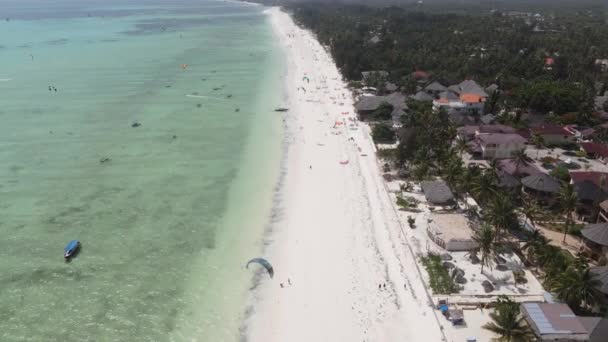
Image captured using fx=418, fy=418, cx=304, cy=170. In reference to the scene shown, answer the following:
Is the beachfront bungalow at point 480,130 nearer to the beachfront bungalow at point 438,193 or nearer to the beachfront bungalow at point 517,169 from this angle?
the beachfront bungalow at point 517,169

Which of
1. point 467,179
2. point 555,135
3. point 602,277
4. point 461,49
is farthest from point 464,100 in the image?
point 461,49

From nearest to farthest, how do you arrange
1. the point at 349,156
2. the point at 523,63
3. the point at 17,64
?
the point at 349,156 < the point at 523,63 < the point at 17,64

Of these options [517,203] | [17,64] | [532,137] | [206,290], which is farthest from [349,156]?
[17,64]

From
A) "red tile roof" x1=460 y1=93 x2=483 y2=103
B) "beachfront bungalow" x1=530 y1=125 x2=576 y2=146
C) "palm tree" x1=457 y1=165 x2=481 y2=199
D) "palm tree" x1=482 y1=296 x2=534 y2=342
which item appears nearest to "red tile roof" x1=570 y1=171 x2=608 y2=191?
"palm tree" x1=457 y1=165 x2=481 y2=199

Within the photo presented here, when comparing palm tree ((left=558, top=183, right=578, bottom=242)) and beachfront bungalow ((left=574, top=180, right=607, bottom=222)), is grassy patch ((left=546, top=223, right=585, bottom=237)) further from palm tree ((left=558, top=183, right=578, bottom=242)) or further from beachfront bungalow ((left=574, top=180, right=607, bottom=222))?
beachfront bungalow ((left=574, top=180, right=607, bottom=222))

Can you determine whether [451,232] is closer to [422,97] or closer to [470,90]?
[422,97]

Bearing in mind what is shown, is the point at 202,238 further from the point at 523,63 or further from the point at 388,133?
the point at 523,63

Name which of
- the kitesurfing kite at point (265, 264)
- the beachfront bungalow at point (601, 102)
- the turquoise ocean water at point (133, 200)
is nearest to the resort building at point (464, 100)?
the beachfront bungalow at point (601, 102)
